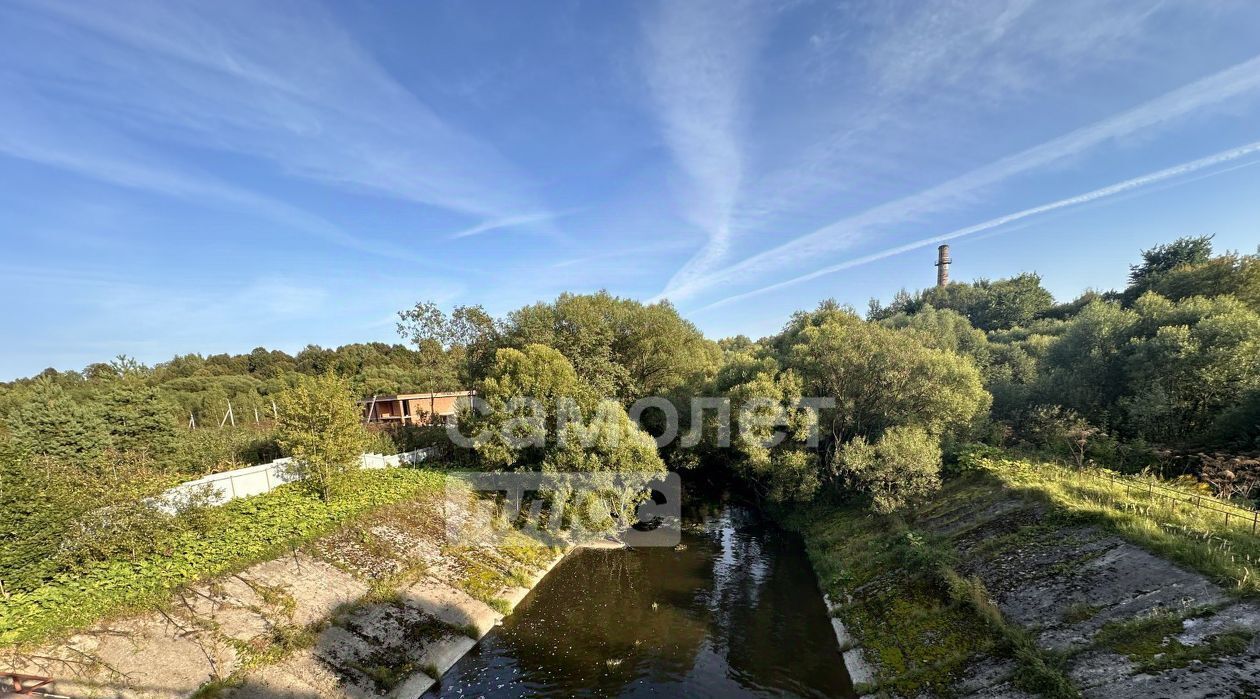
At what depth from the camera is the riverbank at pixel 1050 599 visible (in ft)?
31.3

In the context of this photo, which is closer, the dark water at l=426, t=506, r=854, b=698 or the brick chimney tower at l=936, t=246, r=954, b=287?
the dark water at l=426, t=506, r=854, b=698

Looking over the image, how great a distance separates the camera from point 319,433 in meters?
21.7

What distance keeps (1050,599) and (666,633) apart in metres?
11.4

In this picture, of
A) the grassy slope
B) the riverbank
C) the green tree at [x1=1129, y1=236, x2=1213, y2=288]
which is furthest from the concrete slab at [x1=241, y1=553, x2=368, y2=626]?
the green tree at [x1=1129, y1=236, x2=1213, y2=288]

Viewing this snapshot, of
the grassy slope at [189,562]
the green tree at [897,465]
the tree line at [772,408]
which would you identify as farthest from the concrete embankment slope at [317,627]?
the green tree at [897,465]

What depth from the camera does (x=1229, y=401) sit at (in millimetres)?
22969

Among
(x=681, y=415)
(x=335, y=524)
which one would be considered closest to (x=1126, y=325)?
(x=681, y=415)

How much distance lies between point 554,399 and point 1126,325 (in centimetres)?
3520

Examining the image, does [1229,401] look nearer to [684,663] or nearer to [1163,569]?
[1163,569]

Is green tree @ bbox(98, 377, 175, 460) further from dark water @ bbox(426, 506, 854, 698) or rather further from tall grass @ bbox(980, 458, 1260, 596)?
tall grass @ bbox(980, 458, 1260, 596)

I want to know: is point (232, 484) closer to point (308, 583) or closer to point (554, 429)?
point (308, 583)

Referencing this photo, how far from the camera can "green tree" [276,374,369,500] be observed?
69.7 feet

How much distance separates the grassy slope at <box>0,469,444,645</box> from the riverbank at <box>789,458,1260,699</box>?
64.7 ft

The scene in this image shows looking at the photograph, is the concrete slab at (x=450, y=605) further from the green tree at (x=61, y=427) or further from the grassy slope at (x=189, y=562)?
the green tree at (x=61, y=427)
